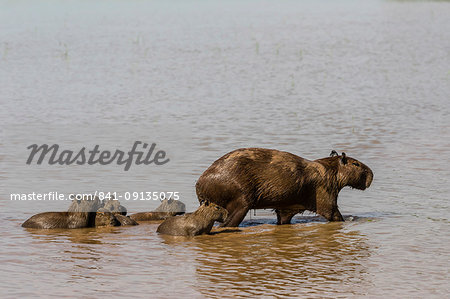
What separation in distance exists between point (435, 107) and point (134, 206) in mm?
11258

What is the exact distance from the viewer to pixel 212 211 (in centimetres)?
1122

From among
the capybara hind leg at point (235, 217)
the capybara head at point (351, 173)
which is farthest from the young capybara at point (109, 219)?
the capybara head at point (351, 173)

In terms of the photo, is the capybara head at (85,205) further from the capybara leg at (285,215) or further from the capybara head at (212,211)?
the capybara leg at (285,215)

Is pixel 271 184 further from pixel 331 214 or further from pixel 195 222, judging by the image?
pixel 195 222

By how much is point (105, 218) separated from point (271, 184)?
205 cm

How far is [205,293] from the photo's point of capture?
8898 millimetres

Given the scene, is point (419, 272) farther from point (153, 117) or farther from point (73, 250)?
point (153, 117)

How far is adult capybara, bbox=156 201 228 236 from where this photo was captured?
1115cm

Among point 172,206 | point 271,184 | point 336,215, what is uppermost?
point 271,184

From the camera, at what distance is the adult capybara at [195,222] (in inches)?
439

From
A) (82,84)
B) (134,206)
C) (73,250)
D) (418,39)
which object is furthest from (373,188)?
(418,39)

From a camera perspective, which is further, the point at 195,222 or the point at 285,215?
the point at 285,215

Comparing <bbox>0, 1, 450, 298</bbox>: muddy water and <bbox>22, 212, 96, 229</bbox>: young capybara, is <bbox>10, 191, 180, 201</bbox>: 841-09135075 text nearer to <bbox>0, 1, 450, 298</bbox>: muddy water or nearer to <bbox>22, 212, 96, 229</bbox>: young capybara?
<bbox>0, 1, 450, 298</bbox>: muddy water

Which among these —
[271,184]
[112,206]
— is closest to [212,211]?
[271,184]
